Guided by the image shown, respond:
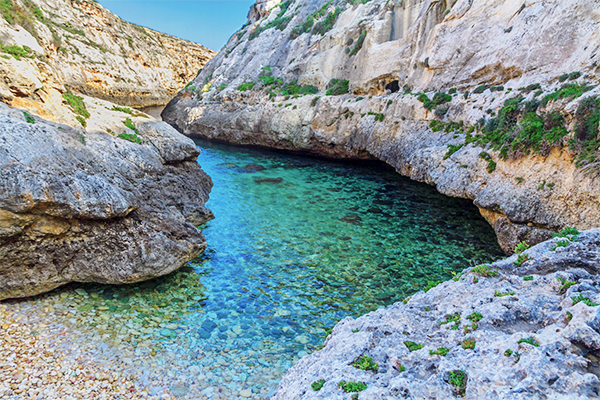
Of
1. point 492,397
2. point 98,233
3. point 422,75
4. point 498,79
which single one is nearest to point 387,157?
point 422,75

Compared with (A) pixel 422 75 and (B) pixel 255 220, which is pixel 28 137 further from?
(A) pixel 422 75

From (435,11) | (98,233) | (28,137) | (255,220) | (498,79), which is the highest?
(435,11)

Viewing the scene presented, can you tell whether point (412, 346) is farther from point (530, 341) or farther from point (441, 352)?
point (530, 341)

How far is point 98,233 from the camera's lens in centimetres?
1014

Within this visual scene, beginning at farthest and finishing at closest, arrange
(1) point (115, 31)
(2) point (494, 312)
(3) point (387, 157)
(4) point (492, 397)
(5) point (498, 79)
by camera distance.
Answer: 1. (1) point (115, 31)
2. (3) point (387, 157)
3. (5) point (498, 79)
4. (2) point (494, 312)
5. (4) point (492, 397)

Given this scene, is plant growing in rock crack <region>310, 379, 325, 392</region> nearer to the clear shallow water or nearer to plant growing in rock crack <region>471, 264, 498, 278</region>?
the clear shallow water

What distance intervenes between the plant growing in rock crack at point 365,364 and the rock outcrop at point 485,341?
0.05 ft

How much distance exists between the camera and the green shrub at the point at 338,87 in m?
30.6

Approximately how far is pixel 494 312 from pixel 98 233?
1024 centimetres

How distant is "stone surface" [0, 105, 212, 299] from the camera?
882 cm

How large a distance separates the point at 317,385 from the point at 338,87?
29176 millimetres

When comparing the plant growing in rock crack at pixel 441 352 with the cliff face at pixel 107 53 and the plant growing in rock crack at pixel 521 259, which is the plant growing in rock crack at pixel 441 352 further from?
the cliff face at pixel 107 53

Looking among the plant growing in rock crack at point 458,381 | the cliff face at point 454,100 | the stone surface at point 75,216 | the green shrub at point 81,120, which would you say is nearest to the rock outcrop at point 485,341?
the plant growing in rock crack at point 458,381

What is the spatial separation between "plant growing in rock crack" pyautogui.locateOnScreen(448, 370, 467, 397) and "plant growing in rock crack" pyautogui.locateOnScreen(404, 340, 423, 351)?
2.72 ft
